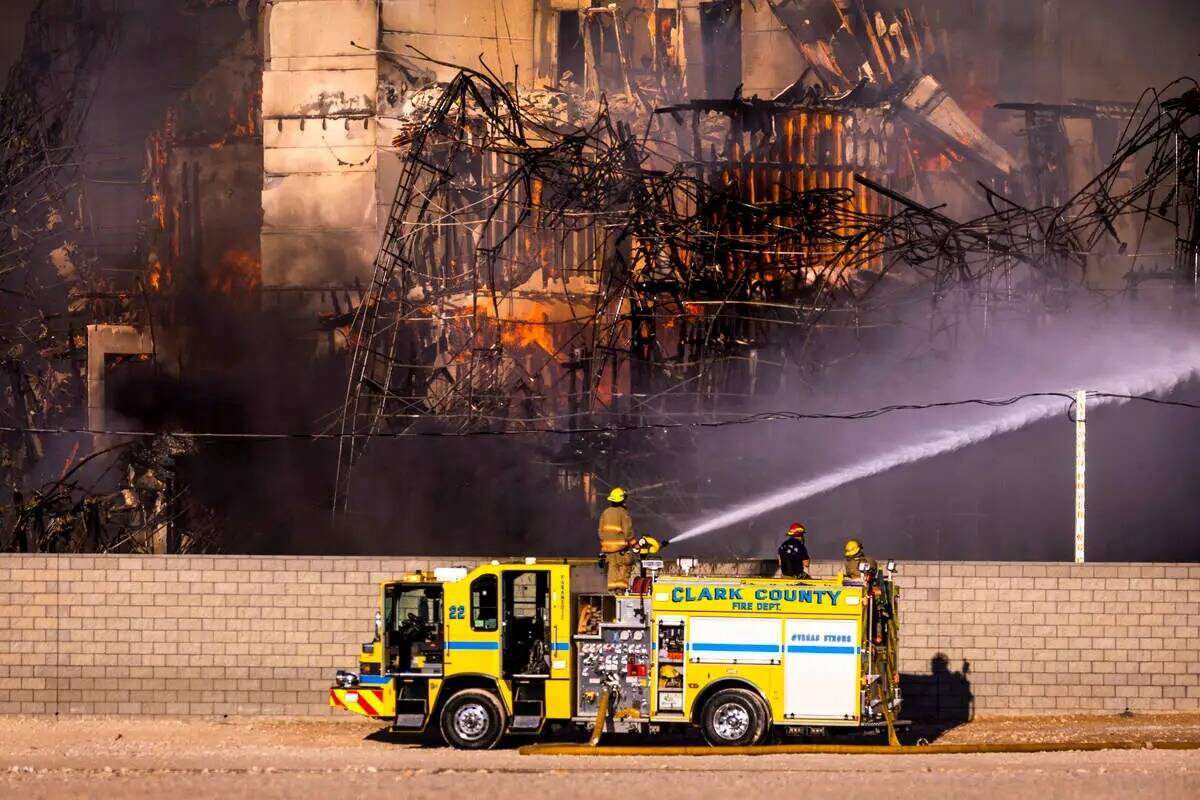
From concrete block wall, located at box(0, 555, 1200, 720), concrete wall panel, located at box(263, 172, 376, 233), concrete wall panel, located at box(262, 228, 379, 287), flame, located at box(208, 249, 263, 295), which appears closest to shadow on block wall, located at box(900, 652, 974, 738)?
concrete block wall, located at box(0, 555, 1200, 720)

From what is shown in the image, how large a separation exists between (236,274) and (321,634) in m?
12.9

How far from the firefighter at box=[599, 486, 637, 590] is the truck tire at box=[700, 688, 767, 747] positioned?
5.15 ft

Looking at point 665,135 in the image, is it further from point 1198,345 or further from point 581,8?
point 1198,345

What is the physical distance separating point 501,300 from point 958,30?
1023 cm

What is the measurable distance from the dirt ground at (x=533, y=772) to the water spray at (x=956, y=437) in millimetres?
10117

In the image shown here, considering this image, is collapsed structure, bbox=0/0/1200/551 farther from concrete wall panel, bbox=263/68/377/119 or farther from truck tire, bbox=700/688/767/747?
truck tire, bbox=700/688/767/747

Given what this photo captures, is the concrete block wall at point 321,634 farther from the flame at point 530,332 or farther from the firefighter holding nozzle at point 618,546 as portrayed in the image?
the flame at point 530,332

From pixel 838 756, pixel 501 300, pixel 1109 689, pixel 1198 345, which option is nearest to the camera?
pixel 838 756

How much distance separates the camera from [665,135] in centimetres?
3109

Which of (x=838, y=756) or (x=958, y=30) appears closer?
(x=838, y=756)

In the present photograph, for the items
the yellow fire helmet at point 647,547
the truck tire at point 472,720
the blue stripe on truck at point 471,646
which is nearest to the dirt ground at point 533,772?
the truck tire at point 472,720

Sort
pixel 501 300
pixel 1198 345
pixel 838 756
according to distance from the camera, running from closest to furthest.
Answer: pixel 838 756, pixel 1198 345, pixel 501 300

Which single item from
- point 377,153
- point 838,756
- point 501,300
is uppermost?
point 377,153

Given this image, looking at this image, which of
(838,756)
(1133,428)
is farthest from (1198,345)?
(838,756)
